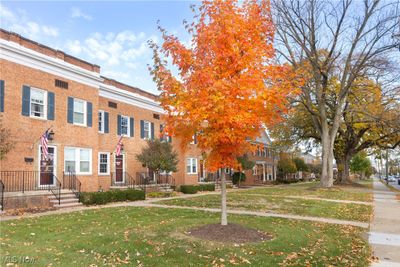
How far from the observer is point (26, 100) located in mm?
16891

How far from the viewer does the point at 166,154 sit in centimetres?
2308

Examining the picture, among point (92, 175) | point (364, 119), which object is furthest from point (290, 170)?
point (92, 175)

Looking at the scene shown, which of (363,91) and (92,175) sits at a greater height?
(363,91)

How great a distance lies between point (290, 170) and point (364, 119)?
1861 centimetres

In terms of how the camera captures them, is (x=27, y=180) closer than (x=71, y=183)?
Yes

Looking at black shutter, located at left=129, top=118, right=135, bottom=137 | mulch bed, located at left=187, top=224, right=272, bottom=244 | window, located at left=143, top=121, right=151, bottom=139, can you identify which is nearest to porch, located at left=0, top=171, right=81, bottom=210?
black shutter, located at left=129, top=118, right=135, bottom=137

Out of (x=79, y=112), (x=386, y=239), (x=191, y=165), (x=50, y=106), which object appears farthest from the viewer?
(x=191, y=165)

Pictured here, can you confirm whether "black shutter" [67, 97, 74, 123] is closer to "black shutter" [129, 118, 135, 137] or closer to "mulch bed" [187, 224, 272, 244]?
"black shutter" [129, 118, 135, 137]

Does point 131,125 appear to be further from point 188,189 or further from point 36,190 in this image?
point 36,190

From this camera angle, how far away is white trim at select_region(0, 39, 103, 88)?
16328mm

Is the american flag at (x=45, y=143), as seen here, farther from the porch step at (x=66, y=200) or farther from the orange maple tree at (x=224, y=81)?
the orange maple tree at (x=224, y=81)

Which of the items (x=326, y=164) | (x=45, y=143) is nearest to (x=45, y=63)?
(x=45, y=143)

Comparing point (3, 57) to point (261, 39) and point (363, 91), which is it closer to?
point (261, 39)

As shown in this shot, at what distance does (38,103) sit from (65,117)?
5.66 ft
